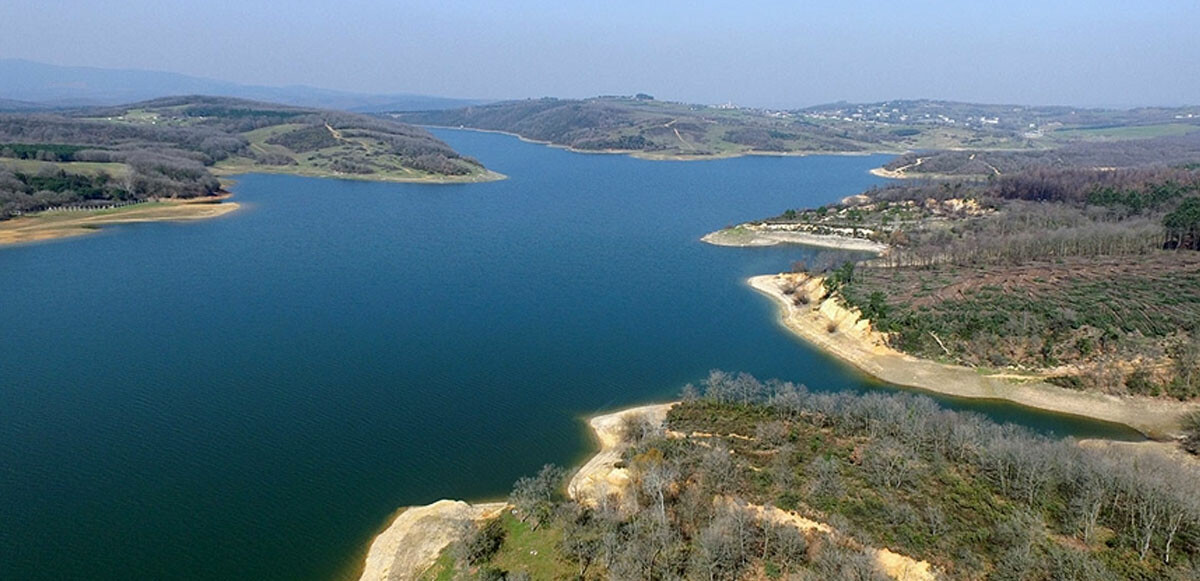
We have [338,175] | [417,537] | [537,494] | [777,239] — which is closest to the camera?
[417,537]

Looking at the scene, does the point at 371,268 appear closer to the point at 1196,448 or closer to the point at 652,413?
the point at 652,413

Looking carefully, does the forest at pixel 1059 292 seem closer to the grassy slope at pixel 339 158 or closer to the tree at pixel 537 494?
the tree at pixel 537 494

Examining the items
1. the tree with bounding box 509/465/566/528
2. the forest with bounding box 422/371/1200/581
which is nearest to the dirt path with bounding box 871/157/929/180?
the forest with bounding box 422/371/1200/581

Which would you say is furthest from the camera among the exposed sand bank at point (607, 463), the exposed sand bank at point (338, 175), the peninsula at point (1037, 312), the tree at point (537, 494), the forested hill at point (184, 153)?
the exposed sand bank at point (338, 175)

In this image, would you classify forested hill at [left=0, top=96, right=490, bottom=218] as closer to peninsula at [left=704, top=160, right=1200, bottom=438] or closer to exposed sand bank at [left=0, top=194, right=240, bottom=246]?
exposed sand bank at [left=0, top=194, right=240, bottom=246]

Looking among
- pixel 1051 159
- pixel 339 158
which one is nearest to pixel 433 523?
pixel 339 158

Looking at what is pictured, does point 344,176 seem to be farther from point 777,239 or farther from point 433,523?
point 433,523

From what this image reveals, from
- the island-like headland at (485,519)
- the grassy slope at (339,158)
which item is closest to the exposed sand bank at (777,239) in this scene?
the island-like headland at (485,519)
